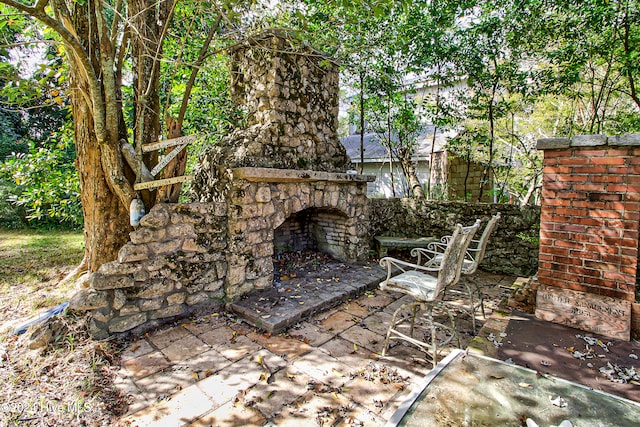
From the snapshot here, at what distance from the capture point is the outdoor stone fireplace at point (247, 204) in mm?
3240

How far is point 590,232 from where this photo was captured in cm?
248

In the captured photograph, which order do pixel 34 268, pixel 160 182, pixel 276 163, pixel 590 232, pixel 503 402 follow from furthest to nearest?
pixel 34 268 < pixel 276 163 < pixel 160 182 < pixel 590 232 < pixel 503 402

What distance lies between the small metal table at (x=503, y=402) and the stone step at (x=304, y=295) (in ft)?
7.13

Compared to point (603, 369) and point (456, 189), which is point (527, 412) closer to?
point (603, 369)

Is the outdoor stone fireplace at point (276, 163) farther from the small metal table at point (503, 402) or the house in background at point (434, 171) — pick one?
the house in background at point (434, 171)

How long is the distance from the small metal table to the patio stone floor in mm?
893

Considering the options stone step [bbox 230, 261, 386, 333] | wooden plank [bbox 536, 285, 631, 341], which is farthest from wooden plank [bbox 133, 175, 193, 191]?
wooden plank [bbox 536, 285, 631, 341]

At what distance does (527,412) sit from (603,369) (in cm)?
123

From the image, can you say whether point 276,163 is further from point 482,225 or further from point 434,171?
point 434,171

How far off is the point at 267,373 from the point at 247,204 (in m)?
1.93

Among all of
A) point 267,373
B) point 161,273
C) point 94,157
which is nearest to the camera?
point 267,373

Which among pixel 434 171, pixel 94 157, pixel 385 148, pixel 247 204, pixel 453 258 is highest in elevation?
pixel 385 148

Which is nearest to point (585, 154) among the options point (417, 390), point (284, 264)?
point (417, 390)

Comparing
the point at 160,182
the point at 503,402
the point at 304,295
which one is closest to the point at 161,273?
the point at 160,182
